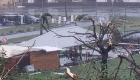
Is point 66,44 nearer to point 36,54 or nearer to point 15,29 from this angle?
point 36,54

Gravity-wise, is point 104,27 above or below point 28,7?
above

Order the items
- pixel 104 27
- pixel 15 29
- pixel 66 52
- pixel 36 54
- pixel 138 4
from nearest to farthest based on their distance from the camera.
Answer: pixel 104 27
pixel 36 54
pixel 66 52
pixel 15 29
pixel 138 4

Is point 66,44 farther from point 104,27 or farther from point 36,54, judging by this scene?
point 104,27

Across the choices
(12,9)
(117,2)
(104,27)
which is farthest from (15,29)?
(104,27)

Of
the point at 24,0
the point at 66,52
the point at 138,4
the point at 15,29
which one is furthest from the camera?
the point at 24,0

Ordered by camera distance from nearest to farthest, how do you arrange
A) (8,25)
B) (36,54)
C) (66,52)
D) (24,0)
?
(36,54) → (66,52) → (8,25) → (24,0)

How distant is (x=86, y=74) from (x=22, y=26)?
11677mm

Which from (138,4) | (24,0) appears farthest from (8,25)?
(138,4)

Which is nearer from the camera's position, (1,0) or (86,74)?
(86,74)

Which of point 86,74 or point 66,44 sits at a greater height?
point 86,74

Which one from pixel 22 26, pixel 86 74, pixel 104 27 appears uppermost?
pixel 104 27

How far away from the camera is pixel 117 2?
621 inches

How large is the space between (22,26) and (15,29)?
1.06m

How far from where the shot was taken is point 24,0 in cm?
1759
